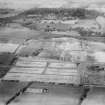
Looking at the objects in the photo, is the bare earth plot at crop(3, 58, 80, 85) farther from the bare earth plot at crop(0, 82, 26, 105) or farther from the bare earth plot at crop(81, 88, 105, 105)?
the bare earth plot at crop(81, 88, 105, 105)

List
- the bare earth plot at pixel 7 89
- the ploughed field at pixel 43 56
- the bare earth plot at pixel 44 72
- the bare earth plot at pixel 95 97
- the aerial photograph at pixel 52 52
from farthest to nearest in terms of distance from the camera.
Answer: the bare earth plot at pixel 44 72, the aerial photograph at pixel 52 52, the bare earth plot at pixel 7 89, the ploughed field at pixel 43 56, the bare earth plot at pixel 95 97

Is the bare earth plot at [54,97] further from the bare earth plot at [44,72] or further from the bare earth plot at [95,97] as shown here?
the bare earth plot at [44,72]

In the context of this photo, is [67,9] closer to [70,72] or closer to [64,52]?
[64,52]

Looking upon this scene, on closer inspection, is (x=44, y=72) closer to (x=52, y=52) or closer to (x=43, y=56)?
(x=43, y=56)

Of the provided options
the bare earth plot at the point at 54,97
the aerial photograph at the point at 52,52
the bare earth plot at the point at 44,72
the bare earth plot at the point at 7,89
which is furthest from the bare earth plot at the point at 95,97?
the bare earth plot at the point at 7,89

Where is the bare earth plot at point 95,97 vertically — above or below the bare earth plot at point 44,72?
below

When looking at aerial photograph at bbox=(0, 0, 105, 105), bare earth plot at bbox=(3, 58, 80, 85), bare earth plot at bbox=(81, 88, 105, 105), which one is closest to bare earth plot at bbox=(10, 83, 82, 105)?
aerial photograph at bbox=(0, 0, 105, 105)

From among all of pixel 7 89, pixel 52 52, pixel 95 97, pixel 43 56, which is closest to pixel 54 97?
pixel 95 97

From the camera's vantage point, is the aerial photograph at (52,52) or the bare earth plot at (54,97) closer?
the bare earth plot at (54,97)
